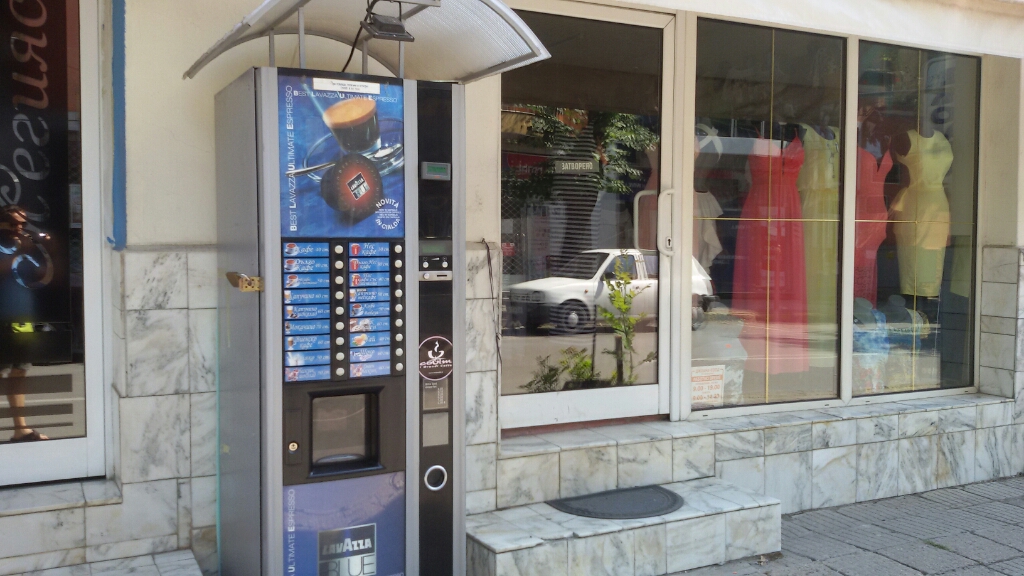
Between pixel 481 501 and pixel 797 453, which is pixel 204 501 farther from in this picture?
pixel 797 453

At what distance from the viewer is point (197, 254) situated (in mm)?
3701

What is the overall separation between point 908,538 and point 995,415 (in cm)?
168

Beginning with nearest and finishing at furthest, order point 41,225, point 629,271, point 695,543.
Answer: point 41,225 < point 695,543 < point 629,271

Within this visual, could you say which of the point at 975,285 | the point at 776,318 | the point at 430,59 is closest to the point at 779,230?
the point at 776,318

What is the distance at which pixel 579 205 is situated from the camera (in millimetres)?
5082

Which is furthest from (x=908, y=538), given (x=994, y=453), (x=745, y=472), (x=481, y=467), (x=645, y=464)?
(x=481, y=467)

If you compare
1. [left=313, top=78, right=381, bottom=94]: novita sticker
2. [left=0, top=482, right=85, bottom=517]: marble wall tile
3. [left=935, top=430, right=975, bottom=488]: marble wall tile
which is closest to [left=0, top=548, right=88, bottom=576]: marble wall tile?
A: [left=0, top=482, right=85, bottom=517]: marble wall tile

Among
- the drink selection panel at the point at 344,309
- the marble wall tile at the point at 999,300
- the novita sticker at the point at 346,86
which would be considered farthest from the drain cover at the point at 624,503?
the marble wall tile at the point at 999,300

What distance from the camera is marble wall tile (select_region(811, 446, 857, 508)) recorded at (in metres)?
5.37

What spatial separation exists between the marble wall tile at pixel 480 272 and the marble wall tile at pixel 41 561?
195 centimetres

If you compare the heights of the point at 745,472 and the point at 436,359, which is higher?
the point at 436,359

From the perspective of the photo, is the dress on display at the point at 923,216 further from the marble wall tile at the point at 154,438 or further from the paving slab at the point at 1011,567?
the marble wall tile at the point at 154,438

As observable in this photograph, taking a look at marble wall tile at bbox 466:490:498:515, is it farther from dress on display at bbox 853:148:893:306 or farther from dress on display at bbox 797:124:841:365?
dress on display at bbox 853:148:893:306

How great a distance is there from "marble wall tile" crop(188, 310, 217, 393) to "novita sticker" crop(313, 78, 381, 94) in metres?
1.17
